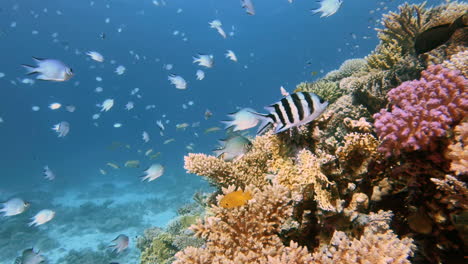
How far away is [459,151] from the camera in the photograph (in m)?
2.01

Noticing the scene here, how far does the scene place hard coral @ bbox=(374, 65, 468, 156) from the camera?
2.24 metres

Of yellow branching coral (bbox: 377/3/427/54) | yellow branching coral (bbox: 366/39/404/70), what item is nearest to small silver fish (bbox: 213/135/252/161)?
yellow branching coral (bbox: 366/39/404/70)

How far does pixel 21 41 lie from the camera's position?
202 ft

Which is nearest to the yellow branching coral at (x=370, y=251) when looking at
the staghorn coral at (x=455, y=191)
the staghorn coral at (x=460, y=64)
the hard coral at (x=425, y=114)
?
the staghorn coral at (x=455, y=191)

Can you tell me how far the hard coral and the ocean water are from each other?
22.5 ft

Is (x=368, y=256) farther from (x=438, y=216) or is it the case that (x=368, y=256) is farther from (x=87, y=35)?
(x=87, y=35)

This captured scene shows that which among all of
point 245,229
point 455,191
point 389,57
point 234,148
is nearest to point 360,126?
point 455,191

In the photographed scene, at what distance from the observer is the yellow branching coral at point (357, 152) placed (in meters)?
2.65

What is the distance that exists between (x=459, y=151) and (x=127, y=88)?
99429 mm

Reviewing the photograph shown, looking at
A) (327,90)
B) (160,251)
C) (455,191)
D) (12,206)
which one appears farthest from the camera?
(160,251)

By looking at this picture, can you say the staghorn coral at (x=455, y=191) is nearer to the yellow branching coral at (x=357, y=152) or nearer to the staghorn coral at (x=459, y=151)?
the staghorn coral at (x=459, y=151)

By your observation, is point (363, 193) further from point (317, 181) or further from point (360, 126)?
point (360, 126)

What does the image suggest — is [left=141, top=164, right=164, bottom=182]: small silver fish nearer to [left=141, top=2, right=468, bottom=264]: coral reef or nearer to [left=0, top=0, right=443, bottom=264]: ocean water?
[left=141, top=2, right=468, bottom=264]: coral reef

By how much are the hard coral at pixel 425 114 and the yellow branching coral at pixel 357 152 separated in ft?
0.43
